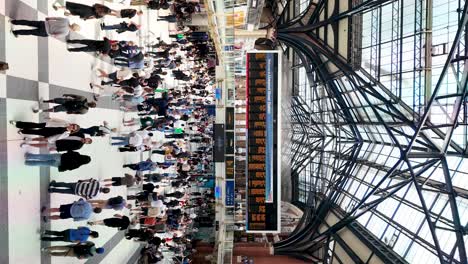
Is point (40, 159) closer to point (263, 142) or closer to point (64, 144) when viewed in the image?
point (64, 144)

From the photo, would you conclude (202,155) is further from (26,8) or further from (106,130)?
(26,8)

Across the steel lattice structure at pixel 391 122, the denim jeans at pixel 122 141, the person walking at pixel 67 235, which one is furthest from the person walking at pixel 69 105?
the steel lattice structure at pixel 391 122

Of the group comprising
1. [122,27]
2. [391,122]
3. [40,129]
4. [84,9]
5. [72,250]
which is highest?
[122,27]

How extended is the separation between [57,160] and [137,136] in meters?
3.93

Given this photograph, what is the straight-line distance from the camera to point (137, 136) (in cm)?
1162

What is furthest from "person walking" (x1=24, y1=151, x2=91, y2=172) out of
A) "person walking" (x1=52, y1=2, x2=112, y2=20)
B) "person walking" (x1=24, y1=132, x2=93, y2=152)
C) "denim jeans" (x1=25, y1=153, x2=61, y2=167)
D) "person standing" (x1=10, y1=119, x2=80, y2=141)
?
"person walking" (x1=52, y1=2, x2=112, y2=20)

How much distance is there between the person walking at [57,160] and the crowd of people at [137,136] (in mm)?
18

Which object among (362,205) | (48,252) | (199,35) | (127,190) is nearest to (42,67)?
(48,252)

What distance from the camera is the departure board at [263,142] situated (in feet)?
52.7

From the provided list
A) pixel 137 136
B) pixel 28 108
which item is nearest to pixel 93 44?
pixel 28 108

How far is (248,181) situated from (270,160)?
1247 mm

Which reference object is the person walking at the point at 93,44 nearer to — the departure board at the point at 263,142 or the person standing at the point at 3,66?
the person standing at the point at 3,66

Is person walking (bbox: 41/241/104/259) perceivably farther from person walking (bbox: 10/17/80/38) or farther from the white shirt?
person walking (bbox: 10/17/80/38)

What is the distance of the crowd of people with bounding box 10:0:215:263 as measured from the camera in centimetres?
782
